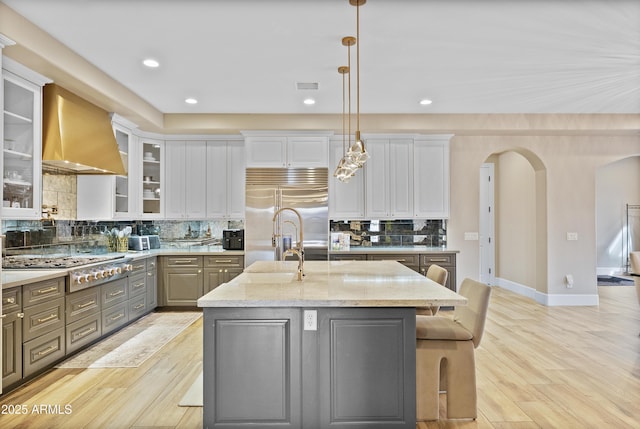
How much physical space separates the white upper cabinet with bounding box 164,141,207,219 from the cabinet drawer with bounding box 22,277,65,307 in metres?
2.44

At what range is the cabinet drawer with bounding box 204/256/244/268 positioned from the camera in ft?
17.9

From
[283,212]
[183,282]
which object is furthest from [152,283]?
[283,212]

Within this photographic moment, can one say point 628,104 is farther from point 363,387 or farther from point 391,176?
point 363,387

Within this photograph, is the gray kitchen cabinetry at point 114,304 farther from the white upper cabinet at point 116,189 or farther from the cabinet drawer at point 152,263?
the white upper cabinet at point 116,189

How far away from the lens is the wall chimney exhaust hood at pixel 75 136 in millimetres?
3531

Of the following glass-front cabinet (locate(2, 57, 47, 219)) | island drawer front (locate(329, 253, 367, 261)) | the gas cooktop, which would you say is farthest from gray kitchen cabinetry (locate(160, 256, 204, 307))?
glass-front cabinet (locate(2, 57, 47, 219))

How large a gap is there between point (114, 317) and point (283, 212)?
2374 mm

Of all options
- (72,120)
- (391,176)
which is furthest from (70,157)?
(391,176)

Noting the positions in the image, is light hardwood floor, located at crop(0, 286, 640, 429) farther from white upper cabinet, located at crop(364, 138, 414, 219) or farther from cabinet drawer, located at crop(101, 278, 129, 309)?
white upper cabinet, located at crop(364, 138, 414, 219)

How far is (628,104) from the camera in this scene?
4914 mm

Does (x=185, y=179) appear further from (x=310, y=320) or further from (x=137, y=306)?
(x=310, y=320)

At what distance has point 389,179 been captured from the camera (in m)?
5.73

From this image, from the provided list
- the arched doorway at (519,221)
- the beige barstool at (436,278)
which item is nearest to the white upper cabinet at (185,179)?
the beige barstool at (436,278)

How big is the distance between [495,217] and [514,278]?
1.27 meters
